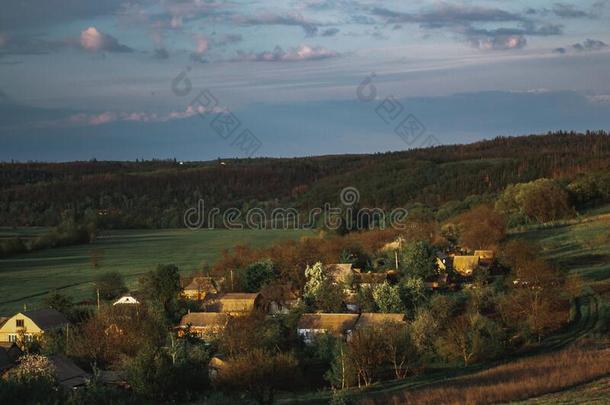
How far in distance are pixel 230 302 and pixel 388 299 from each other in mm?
8296

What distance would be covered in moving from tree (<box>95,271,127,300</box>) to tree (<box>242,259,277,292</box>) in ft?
28.7

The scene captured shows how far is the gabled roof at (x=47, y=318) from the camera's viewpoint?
123 ft

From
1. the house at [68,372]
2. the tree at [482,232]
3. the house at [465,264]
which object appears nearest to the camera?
the house at [68,372]

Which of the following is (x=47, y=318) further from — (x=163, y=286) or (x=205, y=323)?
(x=205, y=323)

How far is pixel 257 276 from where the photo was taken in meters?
45.1

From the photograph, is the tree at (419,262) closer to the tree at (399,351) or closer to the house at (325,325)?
the house at (325,325)

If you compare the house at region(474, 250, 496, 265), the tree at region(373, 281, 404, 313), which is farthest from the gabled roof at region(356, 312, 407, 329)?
the house at region(474, 250, 496, 265)

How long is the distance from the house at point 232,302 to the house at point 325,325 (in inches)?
138

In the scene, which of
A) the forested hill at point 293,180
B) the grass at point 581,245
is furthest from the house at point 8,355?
the forested hill at point 293,180

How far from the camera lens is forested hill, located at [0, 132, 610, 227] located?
10169cm

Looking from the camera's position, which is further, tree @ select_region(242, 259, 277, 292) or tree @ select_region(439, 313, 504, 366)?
tree @ select_region(242, 259, 277, 292)

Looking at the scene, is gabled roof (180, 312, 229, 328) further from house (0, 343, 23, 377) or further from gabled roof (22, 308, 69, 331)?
house (0, 343, 23, 377)

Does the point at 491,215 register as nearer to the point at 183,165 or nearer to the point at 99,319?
the point at 99,319

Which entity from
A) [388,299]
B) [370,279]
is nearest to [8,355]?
[388,299]
